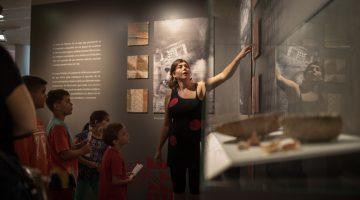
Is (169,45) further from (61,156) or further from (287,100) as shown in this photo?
(287,100)

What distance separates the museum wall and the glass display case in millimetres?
2821

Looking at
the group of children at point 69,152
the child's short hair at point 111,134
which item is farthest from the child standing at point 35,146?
the child's short hair at point 111,134

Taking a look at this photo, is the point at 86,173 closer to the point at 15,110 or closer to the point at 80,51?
the point at 80,51

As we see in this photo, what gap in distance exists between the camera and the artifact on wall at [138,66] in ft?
12.6

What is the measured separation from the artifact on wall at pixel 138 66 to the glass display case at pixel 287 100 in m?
2.95

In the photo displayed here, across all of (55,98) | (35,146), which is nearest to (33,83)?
(35,146)

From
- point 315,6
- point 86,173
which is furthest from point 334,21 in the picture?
point 86,173

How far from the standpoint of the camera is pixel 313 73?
867mm

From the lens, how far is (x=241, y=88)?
2.88 feet

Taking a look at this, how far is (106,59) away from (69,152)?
1.99 metres

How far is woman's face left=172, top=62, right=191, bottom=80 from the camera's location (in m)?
2.13

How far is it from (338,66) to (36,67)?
3893mm

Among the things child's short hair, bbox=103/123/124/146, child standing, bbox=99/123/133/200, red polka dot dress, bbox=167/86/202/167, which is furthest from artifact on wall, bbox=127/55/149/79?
red polka dot dress, bbox=167/86/202/167

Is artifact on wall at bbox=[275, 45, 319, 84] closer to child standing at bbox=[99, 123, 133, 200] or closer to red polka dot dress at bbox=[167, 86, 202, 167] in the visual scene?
red polka dot dress at bbox=[167, 86, 202, 167]
